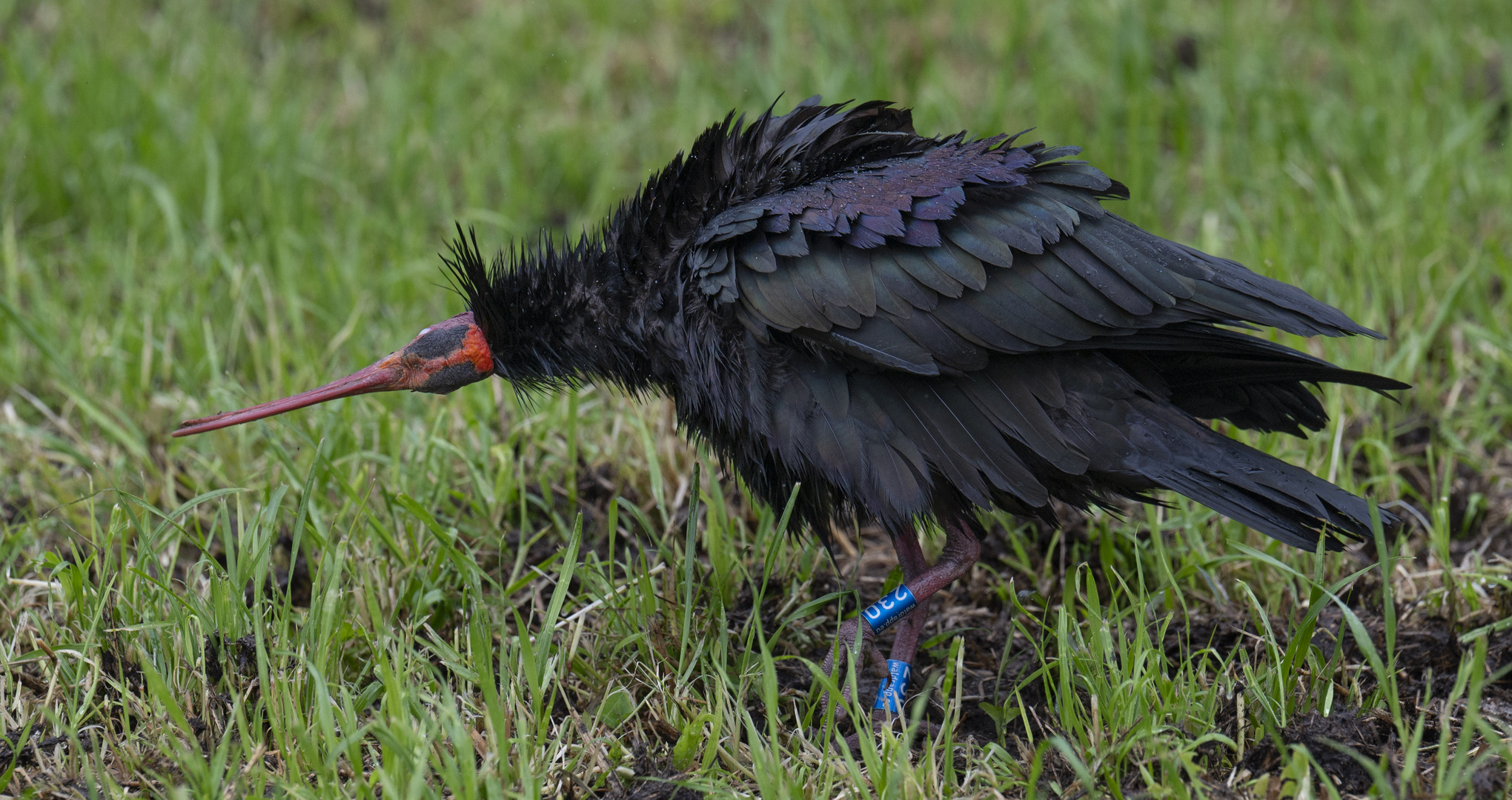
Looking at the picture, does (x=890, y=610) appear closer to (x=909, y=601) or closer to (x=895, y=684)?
(x=909, y=601)

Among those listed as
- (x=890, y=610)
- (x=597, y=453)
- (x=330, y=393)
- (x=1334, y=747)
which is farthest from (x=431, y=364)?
(x=1334, y=747)

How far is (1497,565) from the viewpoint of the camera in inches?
124

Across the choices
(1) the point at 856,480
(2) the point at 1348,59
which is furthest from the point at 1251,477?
(2) the point at 1348,59

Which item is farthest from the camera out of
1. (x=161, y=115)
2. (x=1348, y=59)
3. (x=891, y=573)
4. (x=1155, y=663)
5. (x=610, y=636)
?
(x=1348, y=59)

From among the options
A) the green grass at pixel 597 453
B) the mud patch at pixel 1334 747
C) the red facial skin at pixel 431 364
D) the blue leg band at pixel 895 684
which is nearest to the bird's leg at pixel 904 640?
the blue leg band at pixel 895 684

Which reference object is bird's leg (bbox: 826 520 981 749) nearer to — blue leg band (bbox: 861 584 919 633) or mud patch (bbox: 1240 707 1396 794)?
blue leg band (bbox: 861 584 919 633)

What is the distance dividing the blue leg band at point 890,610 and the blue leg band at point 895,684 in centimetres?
11

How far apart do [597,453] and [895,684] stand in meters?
1.19

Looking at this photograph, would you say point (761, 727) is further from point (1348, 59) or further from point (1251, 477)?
point (1348, 59)

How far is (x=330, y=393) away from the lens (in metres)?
2.87

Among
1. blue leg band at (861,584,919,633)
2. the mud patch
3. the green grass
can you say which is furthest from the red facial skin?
the mud patch

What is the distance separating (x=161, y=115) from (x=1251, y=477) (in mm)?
4458

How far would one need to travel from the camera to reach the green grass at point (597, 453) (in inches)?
96.1

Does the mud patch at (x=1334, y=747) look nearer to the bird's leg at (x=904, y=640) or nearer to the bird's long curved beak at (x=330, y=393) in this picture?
the bird's leg at (x=904, y=640)
